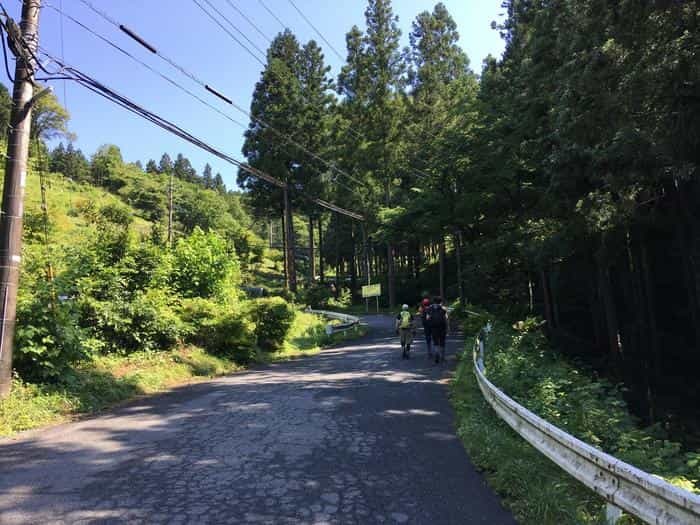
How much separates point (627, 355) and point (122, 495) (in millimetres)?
23138

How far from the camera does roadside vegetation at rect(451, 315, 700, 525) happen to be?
4.14 m

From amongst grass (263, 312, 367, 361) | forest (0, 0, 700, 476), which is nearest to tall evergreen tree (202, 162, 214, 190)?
forest (0, 0, 700, 476)

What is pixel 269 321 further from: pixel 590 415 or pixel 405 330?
pixel 590 415

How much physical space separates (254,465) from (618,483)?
3490mm

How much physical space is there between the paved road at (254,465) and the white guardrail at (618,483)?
2.47ft

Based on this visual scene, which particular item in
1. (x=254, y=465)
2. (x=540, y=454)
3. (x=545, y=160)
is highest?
(x=545, y=160)

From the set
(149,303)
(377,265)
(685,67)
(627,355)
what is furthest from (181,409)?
(377,265)

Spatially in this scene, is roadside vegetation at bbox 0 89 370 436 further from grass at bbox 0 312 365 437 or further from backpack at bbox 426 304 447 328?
backpack at bbox 426 304 447 328

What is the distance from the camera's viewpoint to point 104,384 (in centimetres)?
957

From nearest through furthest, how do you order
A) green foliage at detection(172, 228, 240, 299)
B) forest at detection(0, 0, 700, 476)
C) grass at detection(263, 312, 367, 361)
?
forest at detection(0, 0, 700, 476) < green foliage at detection(172, 228, 240, 299) < grass at detection(263, 312, 367, 361)

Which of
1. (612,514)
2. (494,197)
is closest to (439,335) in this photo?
(612,514)

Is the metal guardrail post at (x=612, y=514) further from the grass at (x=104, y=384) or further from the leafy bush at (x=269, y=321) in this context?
the leafy bush at (x=269, y=321)

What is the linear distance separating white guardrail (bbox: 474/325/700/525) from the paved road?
0.75 meters

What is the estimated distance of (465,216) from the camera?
2709 cm
